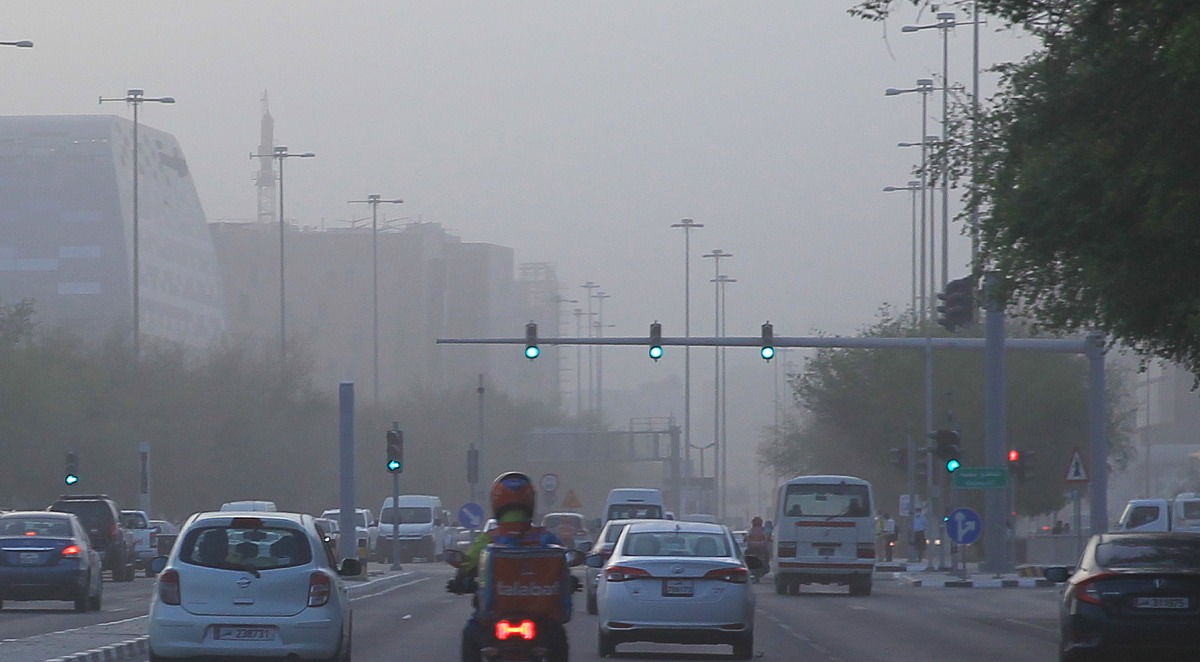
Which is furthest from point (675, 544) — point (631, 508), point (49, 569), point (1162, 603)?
point (631, 508)

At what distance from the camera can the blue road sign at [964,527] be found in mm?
42219

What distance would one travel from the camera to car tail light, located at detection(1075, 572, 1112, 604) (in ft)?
64.1

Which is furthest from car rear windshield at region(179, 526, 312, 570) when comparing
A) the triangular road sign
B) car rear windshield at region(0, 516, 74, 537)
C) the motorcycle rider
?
the triangular road sign

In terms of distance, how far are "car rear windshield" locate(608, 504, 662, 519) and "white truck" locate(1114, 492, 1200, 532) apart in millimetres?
13206

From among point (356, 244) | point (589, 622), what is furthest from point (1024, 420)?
point (356, 244)

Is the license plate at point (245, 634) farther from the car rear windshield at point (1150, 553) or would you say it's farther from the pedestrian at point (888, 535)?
the pedestrian at point (888, 535)

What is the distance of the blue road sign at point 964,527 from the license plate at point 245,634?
26696 mm

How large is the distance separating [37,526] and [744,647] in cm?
1440

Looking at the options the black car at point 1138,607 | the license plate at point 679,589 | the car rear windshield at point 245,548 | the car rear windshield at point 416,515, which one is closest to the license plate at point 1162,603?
the black car at point 1138,607

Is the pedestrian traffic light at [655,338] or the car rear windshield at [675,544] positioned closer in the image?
the car rear windshield at [675,544]

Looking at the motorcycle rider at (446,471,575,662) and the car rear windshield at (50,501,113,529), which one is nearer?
the motorcycle rider at (446,471,575,662)

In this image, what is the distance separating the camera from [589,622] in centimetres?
3003

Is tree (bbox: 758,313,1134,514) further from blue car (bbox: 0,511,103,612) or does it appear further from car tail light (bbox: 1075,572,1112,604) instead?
car tail light (bbox: 1075,572,1112,604)

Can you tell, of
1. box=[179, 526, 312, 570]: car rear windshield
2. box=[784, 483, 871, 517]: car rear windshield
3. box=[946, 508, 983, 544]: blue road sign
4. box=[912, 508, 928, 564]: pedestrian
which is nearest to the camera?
box=[179, 526, 312, 570]: car rear windshield
